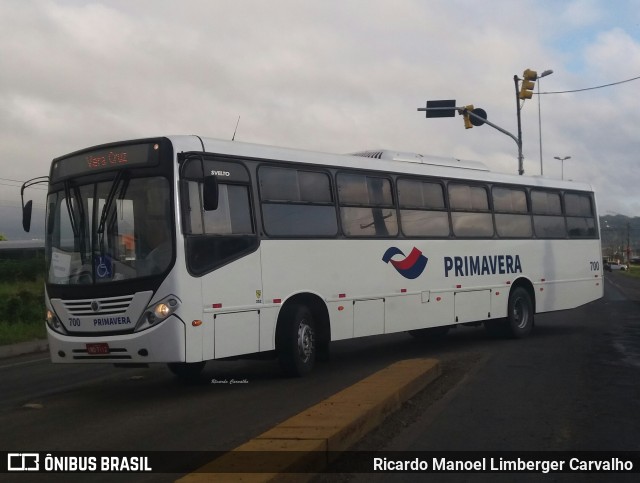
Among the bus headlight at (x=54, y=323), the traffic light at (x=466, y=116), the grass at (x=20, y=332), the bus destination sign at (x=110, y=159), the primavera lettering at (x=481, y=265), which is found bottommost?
the grass at (x=20, y=332)

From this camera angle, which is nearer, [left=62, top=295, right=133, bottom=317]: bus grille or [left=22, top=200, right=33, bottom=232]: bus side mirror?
[left=62, top=295, right=133, bottom=317]: bus grille

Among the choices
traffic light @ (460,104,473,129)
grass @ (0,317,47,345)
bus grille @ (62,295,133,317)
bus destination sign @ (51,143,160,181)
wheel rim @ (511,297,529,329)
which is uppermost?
traffic light @ (460,104,473,129)

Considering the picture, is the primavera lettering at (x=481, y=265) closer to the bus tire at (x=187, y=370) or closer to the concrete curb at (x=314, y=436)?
the bus tire at (x=187, y=370)

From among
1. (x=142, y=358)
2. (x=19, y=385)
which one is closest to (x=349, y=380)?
(x=142, y=358)

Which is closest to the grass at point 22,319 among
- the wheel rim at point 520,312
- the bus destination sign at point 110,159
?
the bus destination sign at point 110,159

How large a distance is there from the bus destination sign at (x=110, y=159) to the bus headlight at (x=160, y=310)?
1.71 m

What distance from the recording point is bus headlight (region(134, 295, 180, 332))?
10.0 m

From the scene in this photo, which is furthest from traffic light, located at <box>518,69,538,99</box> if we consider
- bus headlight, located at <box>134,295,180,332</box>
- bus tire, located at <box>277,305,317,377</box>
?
bus headlight, located at <box>134,295,180,332</box>

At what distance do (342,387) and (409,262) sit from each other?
4.04 m

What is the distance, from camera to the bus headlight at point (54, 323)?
1080cm

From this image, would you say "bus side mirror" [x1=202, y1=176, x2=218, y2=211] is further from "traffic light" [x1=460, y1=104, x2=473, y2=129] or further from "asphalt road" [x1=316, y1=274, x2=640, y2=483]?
"traffic light" [x1=460, y1=104, x2=473, y2=129]

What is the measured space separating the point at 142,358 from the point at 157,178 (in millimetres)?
2172

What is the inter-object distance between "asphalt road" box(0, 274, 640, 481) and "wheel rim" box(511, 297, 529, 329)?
60.2 inches

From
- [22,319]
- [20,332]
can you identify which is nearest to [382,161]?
[20,332]
